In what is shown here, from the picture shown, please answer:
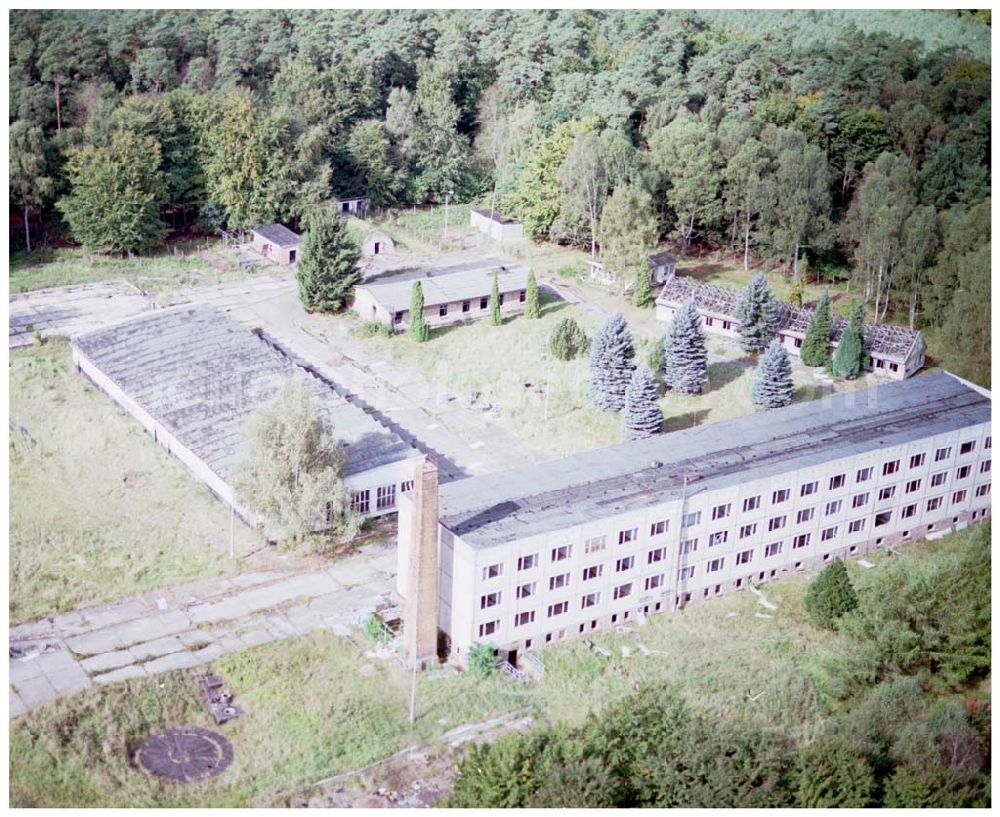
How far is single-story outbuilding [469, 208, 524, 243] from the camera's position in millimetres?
76875

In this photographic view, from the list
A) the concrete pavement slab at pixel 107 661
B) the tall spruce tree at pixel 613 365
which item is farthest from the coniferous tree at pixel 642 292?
the concrete pavement slab at pixel 107 661

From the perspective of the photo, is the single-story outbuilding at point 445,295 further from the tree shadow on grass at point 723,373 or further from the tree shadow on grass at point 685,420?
the tree shadow on grass at point 685,420

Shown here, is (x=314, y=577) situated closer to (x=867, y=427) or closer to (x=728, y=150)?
(x=867, y=427)

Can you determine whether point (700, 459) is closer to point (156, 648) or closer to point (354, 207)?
point (156, 648)

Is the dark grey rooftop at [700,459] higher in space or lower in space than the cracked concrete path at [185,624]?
higher

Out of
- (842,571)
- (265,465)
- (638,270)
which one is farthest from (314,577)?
(638,270)

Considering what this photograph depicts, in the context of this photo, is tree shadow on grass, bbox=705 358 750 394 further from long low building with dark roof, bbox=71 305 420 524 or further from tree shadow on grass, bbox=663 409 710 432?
long low building with dark roof, bbox=71 305 420 524

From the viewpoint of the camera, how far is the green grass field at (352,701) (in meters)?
37.5

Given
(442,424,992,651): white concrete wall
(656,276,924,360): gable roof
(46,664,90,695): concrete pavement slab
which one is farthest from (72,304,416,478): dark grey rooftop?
(656,276,924,360): gable roof

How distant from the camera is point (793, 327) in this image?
62.7m

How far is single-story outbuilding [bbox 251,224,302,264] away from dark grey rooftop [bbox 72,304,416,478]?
1105 cm

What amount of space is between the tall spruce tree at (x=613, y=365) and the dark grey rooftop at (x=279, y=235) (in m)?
21.2

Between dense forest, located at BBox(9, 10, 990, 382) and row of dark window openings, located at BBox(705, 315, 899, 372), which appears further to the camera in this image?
dense forest, located at BBox(9, 10, 990, 382)

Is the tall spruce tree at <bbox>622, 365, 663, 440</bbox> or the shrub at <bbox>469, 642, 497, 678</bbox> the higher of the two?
the tall spruce tree at <bbox>622, 365, 663, 440</bbox>
